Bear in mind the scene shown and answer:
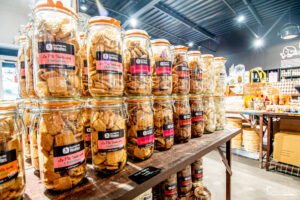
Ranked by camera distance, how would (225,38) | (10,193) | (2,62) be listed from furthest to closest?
1. (225,38)
2. (2,62)
3. (10,193)

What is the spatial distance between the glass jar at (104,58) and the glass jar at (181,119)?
41cm

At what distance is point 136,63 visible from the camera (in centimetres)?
66

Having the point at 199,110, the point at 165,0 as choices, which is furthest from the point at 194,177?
the point at 165,0

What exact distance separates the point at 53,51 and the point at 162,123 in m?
0.53

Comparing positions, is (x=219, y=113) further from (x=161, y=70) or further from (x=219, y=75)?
(x=161, y=70)

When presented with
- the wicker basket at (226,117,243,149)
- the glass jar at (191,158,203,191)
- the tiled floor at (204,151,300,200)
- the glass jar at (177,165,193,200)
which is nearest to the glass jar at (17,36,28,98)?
the glass jar at (177,165,193,200)

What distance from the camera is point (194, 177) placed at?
1152 mm

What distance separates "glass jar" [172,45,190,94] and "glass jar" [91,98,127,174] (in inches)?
16.4

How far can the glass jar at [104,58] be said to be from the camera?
21.6 inches

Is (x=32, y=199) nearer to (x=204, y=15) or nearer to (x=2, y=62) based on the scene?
(x=2, y=62)

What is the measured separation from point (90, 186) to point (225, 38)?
340 inches

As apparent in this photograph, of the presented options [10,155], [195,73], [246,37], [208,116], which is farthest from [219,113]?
[246,37]

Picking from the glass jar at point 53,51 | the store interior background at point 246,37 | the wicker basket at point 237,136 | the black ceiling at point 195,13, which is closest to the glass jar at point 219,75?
the glass jar at point 53,51

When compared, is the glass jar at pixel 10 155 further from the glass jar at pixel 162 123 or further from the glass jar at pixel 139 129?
the glass jar at pixel 162 123
